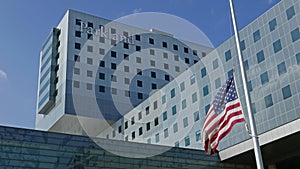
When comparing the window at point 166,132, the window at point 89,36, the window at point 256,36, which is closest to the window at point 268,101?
the window at point 256,36

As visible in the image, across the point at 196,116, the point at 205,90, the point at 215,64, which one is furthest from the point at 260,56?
the point at 196,116

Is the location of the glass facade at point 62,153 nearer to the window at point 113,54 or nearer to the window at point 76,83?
the window at point 76,83

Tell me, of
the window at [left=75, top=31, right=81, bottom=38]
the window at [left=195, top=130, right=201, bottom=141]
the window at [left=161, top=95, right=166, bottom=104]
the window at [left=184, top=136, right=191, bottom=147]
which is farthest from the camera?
the window at [left=75, top=31, right=81, bottom=38]

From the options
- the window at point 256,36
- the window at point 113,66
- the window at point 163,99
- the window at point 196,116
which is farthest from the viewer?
the window at point 113,66

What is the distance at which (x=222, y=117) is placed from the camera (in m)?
15.1

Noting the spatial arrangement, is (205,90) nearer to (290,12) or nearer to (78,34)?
(290,12)

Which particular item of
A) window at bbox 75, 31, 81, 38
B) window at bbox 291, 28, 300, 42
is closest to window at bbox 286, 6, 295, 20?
window at bbox 291, 28, 300, 42

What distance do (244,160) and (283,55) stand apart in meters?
10.3

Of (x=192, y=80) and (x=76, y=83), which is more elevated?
(x=76, y=83)

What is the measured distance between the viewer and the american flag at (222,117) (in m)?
14.5

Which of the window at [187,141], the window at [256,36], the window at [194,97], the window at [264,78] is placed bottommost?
the window at [187,141]

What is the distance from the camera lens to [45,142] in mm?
25688

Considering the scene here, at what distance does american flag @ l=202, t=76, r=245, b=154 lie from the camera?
1449cm

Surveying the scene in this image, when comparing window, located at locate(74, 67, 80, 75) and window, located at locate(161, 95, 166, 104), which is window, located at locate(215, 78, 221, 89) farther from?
window, located at locate(74, 67, 80, 75)
